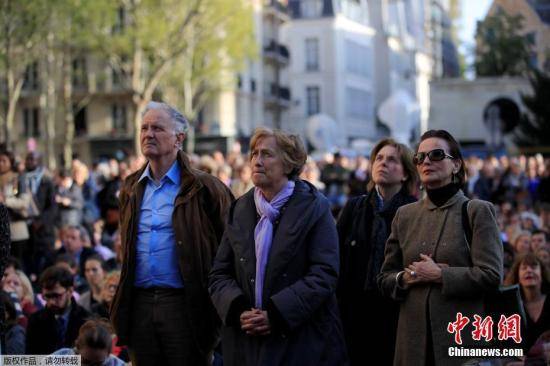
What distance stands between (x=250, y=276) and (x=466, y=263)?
112cm

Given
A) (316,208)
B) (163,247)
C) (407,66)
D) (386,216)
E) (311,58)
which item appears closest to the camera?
(316,208)

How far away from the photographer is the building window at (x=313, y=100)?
8356 cm

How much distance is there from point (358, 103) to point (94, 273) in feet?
253

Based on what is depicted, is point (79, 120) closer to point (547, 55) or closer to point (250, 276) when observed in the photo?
point (547, 55)

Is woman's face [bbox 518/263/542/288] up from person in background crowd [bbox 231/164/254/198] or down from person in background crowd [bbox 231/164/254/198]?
down

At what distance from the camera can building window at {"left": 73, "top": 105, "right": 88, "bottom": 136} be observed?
66750 millimetres

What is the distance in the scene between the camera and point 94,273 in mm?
11539

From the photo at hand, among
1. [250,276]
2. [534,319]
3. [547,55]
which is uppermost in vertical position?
[547,55]

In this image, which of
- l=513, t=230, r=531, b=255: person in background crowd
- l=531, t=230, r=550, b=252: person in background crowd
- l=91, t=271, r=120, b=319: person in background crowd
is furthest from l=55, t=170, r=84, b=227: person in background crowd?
l=91, t=271, r=120, b=319: person in background crowd

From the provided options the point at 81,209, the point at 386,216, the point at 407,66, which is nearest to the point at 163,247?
the point at 386,216

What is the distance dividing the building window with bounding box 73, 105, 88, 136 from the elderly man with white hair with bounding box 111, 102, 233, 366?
60.2 m

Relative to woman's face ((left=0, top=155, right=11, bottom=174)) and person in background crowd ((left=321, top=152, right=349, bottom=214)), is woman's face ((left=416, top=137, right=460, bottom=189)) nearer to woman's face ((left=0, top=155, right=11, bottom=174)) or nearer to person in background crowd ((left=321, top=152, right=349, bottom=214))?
woman's face ((left=0, top=155, right=11, bottom=174))

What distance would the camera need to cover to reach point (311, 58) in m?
84.5

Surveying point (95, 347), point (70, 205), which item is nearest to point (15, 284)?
point (95, 347)
